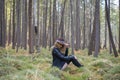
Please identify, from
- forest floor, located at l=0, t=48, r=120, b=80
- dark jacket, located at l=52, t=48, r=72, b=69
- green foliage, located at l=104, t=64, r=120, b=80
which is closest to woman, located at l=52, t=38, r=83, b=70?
dark jacket, located at l=52, t=48, r=72, b=69

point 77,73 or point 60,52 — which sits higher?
point 60,52

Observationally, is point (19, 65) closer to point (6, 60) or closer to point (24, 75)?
point (6, 60)

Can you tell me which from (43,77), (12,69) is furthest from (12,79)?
(12,69)

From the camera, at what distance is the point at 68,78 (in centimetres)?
708

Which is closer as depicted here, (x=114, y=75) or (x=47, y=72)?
(x=114, y=75)

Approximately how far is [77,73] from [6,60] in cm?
233

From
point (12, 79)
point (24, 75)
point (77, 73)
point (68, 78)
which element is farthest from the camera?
point (77, 73)

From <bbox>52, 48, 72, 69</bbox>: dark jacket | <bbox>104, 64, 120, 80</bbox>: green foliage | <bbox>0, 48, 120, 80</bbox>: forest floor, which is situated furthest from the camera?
<bbox>52, 48, 72, 69</bbox>: dark jacket

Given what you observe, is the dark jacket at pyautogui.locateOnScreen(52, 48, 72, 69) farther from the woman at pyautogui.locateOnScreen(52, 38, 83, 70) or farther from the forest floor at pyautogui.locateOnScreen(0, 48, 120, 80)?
the forest floor at pyautogui.locateOnScreen(0, 48, 120, 80)

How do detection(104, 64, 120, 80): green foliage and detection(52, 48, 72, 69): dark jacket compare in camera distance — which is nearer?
detection(104, 64, 120, 80): green foliage

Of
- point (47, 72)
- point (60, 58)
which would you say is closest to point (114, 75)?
point (47, 72)

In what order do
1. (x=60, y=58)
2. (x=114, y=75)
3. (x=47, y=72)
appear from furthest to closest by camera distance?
(x=60, y=58) < (x=47, y=72) < (x=114, y=75)

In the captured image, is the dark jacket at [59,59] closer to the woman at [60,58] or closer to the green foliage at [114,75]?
the woman at [60,58]

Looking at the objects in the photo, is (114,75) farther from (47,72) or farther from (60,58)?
Result: (60,58)
